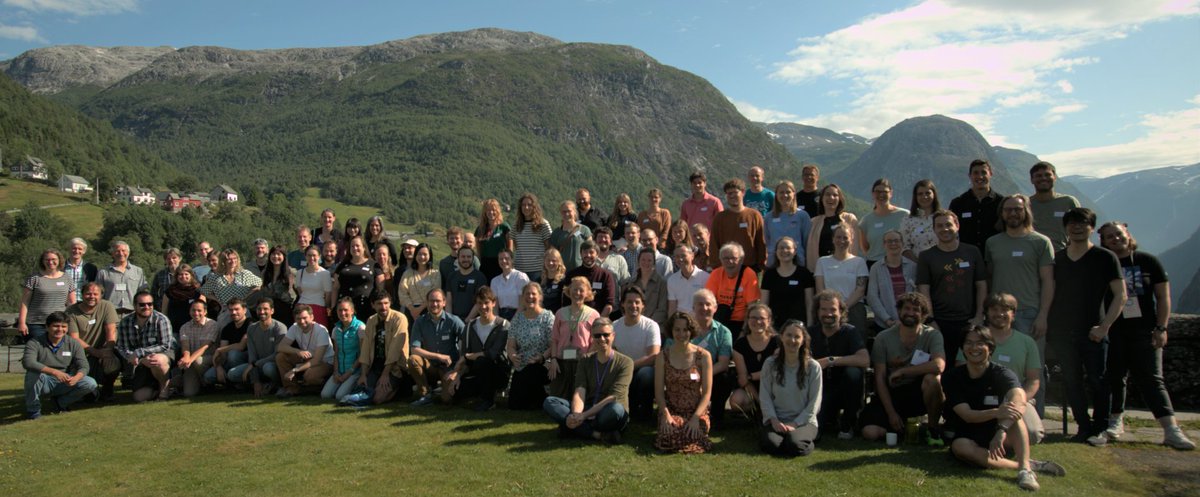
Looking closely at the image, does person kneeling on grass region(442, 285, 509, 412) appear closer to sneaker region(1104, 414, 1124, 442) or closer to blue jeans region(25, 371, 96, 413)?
blue jeans region(25, 371, 96, 413)

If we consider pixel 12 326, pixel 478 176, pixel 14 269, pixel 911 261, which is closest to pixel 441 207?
pixel 478 176

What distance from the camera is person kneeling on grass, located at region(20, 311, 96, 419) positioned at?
8938 mm

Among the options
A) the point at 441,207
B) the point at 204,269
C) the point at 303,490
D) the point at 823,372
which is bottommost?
the point at 303,490

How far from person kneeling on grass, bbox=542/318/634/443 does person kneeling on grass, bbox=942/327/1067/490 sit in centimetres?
301

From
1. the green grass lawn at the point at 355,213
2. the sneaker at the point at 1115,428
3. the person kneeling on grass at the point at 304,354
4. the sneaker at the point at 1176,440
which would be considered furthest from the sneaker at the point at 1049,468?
the green grass lawn at the point at 355,213

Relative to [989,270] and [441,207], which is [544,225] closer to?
[989,270]

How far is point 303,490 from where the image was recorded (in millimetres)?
5809

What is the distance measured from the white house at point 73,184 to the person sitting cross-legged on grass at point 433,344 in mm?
123972

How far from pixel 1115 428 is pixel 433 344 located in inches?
297

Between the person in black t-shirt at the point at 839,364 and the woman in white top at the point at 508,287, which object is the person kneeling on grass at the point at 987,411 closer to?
the person in black t-shirt at the point at 839,364

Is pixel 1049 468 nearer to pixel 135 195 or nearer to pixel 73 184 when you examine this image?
pixel 73 184

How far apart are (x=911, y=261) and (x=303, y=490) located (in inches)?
258

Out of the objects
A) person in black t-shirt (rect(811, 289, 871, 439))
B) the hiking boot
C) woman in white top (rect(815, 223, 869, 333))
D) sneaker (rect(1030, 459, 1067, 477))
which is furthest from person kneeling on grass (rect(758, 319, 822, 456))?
the hiking boot

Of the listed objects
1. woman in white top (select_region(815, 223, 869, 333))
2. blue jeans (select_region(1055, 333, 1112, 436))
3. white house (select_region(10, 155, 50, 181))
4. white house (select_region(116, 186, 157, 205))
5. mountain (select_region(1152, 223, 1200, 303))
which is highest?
white house (select_region(10, 155, 50, 181))
